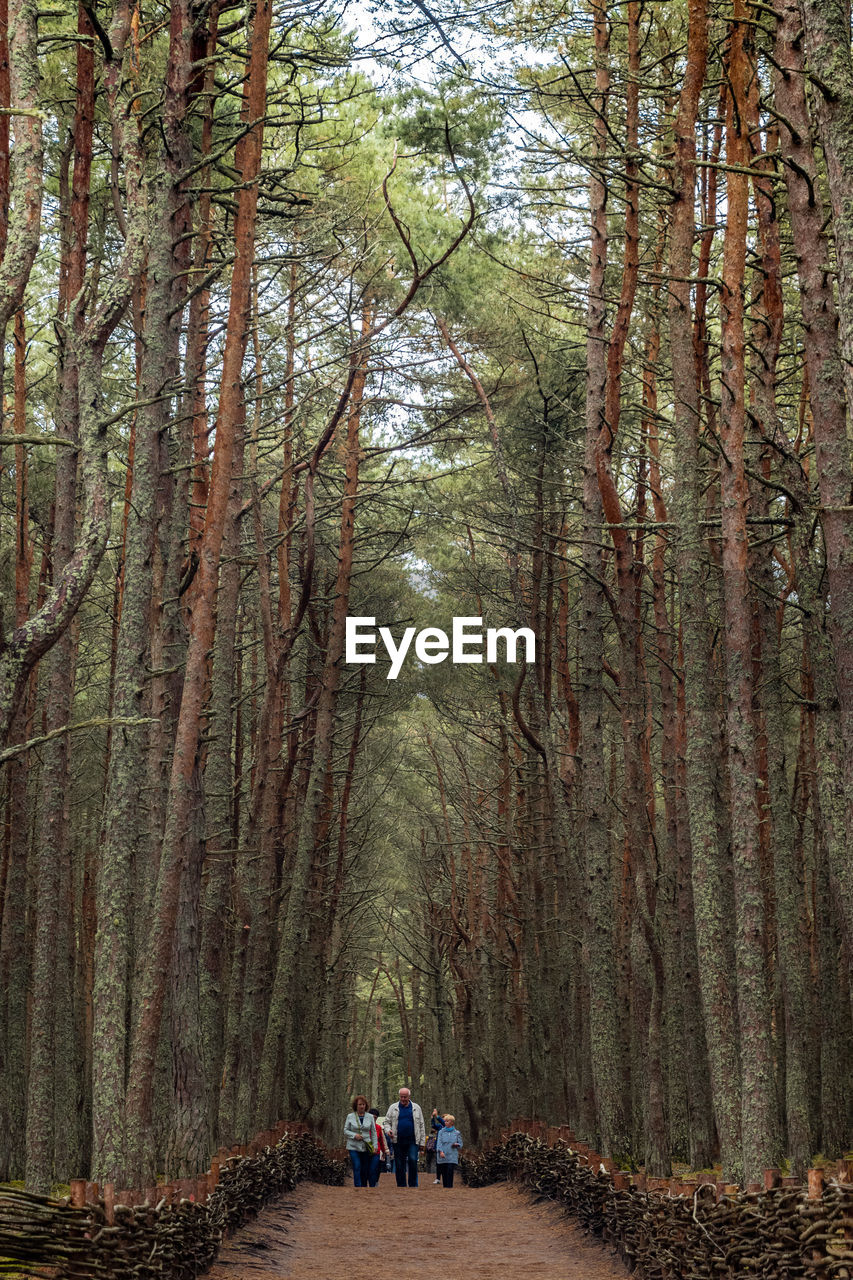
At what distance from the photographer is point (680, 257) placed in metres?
9.79

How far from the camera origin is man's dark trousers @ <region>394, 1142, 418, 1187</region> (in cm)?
1698

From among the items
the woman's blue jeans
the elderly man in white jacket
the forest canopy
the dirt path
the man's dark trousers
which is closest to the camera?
the forest canopy

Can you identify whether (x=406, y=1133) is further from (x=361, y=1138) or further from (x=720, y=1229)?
(x=720, y=1229)

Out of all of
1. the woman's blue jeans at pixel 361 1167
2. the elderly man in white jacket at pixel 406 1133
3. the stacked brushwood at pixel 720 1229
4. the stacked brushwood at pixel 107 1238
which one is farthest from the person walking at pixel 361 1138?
the stacked brushwood at pixel 107 1238

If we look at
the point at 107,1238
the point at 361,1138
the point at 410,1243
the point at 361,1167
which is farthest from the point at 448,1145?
the point at 107,1238

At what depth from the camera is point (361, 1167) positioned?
55.0 feet

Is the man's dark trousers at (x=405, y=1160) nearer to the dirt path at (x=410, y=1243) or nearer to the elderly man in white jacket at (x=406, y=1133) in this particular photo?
the elderly man in white jacket at (x=406, y=1133)

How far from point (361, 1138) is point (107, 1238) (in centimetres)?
1080

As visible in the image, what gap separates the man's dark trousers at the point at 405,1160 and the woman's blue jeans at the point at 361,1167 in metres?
0.47

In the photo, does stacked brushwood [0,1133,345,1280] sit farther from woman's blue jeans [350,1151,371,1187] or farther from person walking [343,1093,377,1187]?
woman's blue jeans [350,1151,371,1187]

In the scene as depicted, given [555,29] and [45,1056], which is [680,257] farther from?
[45,1056]

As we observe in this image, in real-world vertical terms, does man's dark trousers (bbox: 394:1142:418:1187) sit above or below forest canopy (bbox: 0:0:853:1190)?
below

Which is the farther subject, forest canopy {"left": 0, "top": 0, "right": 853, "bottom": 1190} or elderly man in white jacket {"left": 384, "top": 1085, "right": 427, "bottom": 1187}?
elderly man in white jacket {"left": 384, "top": 1085, "right": 427, "bottom": 1187}

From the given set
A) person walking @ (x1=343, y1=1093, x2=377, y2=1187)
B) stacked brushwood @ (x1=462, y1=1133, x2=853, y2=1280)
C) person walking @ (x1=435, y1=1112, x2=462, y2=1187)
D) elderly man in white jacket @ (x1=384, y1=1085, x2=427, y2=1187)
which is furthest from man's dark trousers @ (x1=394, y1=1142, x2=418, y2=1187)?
stacked brushwood @ (x1=462, y1=1133, x2=853, y2=1280)
